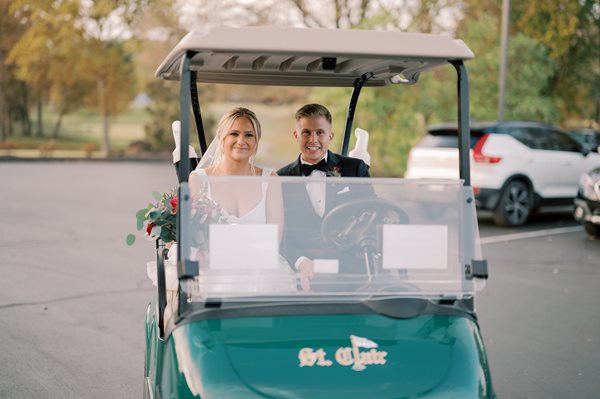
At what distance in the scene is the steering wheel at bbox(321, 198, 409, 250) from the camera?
2865 mm

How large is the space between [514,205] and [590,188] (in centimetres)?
172

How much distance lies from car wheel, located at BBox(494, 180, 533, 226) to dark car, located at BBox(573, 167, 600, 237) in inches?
47.4

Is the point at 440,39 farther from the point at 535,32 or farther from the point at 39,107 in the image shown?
the point at 39,107

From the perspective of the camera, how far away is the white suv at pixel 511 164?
11977mm

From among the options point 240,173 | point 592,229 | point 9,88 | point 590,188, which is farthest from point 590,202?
point 9,88

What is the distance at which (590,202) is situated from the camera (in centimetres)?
1060

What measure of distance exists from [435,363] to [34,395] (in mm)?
2802

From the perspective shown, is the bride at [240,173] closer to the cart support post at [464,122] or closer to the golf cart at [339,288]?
the golf cart at [339,288]

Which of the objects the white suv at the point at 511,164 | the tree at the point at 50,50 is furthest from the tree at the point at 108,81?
the white suv at the point at 511,164

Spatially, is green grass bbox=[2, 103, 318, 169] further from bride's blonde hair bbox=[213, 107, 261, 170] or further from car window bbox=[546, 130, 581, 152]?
bride's blonde hair bbox=[213, 107, 261, 170]

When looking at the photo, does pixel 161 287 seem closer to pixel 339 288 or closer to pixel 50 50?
pixel 339 288

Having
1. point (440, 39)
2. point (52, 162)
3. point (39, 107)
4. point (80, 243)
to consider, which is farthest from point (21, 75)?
point (440, 39)

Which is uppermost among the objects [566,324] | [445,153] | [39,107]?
[39,107]

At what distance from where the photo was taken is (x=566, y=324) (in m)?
6.21
